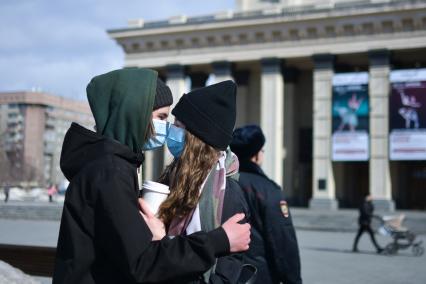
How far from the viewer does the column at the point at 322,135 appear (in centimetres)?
3631

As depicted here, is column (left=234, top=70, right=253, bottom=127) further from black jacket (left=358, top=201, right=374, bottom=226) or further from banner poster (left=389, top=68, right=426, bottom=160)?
black jacket (left=358, top=201, right=374, bottom=226)

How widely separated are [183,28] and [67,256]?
3881cm

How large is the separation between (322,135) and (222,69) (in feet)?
26.3

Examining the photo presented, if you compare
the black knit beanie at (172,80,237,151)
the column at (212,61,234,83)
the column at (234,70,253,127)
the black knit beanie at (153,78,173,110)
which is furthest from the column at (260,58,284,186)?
the black knit beanie at (172,80,237,151)

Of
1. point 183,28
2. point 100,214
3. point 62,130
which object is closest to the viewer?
point 100,214

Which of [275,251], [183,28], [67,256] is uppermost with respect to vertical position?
[183,28]

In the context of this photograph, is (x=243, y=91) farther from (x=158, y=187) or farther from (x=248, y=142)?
(x=158, y=187)

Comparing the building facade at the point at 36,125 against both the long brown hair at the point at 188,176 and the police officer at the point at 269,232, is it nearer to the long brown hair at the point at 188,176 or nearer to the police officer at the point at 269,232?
the police officer at the point at 269,232

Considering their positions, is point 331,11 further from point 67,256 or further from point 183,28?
point 67,256

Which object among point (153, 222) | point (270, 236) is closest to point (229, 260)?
point (153, 222)

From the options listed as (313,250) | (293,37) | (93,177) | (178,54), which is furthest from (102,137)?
(178,54)

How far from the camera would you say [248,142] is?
4.45 m

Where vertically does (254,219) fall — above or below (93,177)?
below

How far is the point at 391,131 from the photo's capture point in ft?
112
